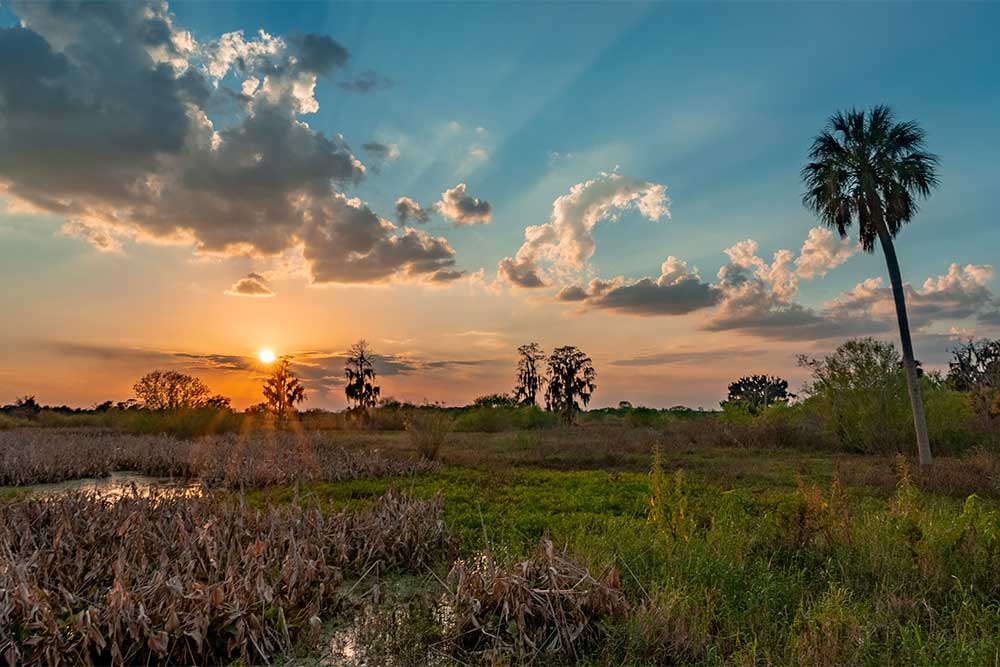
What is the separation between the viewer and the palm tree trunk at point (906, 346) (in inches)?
766

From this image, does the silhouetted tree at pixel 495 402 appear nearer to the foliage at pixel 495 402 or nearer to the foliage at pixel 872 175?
the foliage at pixel 495 402

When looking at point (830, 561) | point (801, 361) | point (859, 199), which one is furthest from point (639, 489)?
point (801, 361)

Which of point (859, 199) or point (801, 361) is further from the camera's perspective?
point (801, 361)

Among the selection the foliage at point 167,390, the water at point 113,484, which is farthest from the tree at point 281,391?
the water at point 113,484

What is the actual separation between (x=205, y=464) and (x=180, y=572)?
1142 cm

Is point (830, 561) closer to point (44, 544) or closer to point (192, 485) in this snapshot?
point (44, 544)

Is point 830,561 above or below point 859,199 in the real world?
below

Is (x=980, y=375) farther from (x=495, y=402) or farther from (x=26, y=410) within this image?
(x=26, y=410)

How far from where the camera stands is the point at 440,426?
21438 mm

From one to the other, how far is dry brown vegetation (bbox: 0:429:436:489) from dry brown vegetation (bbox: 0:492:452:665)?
20.8 ft

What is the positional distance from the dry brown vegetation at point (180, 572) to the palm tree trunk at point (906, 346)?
18836mm

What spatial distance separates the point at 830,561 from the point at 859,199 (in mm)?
19342

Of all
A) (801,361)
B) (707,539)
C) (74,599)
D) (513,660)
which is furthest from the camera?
(801,361)

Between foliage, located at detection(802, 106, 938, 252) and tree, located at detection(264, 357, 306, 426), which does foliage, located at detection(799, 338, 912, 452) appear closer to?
foliage, located at detection(802, 106, 938, 252)
